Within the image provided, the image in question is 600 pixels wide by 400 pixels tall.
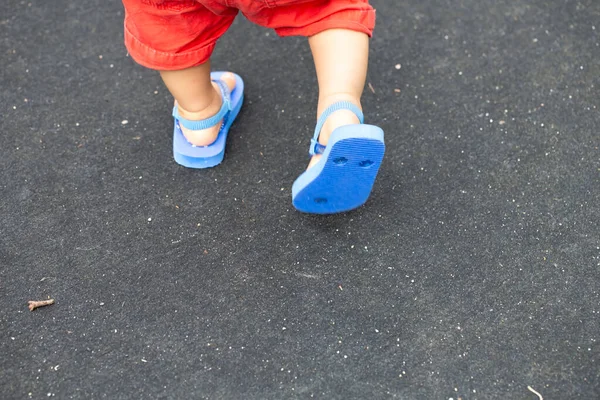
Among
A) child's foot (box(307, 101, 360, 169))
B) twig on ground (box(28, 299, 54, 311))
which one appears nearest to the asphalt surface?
twig on ground (box(28, 299, 54, 311))

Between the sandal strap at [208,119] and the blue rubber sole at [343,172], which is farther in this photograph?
the sandal strap at [208,119]

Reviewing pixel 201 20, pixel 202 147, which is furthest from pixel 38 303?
pixel 201 20

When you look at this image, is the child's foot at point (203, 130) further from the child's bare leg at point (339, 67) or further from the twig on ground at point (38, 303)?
the twig on ground at point (38, 303)

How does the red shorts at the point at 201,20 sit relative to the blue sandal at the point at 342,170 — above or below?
above

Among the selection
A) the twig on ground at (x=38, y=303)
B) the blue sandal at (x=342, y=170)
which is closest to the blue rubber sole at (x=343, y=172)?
the blue sandal at (x=342, y=170)

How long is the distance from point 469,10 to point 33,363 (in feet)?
3.85

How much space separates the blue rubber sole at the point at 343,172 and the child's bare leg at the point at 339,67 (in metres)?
0.08

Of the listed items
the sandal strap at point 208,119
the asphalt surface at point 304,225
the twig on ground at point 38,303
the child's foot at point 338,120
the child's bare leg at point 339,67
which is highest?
the child's bare leg at point 339,67

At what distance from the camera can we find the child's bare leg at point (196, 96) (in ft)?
3.49

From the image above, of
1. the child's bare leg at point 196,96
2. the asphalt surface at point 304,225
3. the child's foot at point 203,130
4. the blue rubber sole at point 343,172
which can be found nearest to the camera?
the blue rubber sole at point 343,172

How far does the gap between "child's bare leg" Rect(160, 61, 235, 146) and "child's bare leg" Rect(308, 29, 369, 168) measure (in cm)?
22

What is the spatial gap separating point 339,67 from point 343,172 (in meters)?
0.19

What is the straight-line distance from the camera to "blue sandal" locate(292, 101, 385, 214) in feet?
2.78

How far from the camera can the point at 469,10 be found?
1.43 meters
